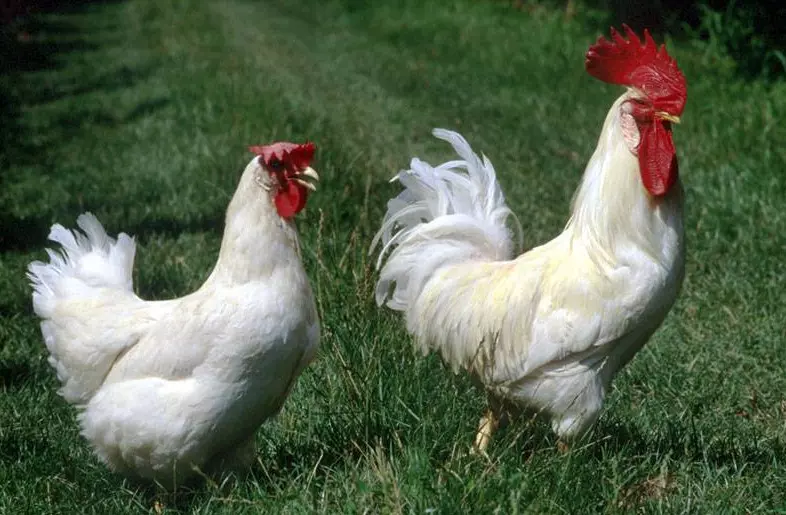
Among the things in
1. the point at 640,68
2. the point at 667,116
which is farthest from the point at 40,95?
the point at 667,116

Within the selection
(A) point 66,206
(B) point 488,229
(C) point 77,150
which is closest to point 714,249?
(B) point 488,229

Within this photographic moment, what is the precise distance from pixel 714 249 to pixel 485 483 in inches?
151

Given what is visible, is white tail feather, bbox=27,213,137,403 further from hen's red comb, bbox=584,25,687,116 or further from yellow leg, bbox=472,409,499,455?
hen's red comb, bbox=584,25,687,116

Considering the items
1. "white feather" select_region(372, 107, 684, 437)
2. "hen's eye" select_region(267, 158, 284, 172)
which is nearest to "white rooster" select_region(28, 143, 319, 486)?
"hen's eye" select_region(267, 158, 284, 172)

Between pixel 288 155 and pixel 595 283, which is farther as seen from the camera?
pixel 595 283

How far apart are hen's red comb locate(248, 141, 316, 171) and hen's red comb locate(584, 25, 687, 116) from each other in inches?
42.9

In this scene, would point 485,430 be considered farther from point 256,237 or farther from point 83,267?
point 83,267

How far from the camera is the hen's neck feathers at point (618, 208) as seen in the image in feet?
12.4

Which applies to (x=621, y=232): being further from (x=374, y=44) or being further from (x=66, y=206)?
(x=374, y=44)

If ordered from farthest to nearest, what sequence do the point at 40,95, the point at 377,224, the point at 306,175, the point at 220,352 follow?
the point at 40,95
the point at 377,224
the point at 306,175
the point at 220,352

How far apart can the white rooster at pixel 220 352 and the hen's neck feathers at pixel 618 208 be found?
41.3 inches

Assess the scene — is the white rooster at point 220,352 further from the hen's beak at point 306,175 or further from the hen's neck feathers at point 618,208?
the hen's neck feathers at point 618,208

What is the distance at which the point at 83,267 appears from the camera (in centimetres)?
421

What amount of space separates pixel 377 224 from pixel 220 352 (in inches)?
110
